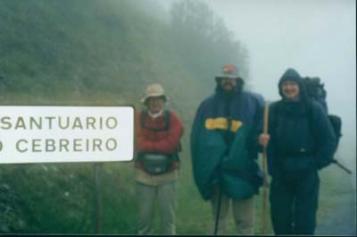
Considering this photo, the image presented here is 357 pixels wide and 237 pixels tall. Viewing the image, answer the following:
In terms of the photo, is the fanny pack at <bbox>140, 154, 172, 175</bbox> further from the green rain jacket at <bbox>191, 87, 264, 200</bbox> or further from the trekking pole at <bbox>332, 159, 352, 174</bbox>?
the trekking pole at <bbox>332, 159, 352, 174</bbox>

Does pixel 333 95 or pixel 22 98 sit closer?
pixel 22 98

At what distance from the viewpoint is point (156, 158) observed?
2686mm

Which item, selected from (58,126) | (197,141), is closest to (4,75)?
(58,126)

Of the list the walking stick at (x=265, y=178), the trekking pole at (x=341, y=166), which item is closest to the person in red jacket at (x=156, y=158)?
the walking stick at (x=265, y=178)

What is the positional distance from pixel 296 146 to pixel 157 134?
2.37ft

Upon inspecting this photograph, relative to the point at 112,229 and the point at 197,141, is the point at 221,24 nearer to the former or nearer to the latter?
the point at 197,141

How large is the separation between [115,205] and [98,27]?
2.96ft

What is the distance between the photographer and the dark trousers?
2775 mm

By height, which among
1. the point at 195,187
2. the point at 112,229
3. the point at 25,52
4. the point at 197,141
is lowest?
the point at 112,229

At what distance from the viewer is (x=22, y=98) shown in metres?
2.57

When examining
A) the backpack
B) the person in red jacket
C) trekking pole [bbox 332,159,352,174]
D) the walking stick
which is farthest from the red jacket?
trekking pole [bbox 332,159,352,174]

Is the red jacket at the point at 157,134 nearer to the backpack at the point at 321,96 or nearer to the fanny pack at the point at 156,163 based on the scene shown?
the fanny pack at the point at 156,163

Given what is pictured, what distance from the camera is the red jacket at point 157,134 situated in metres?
2.66

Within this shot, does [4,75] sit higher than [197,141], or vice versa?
[4,75]
